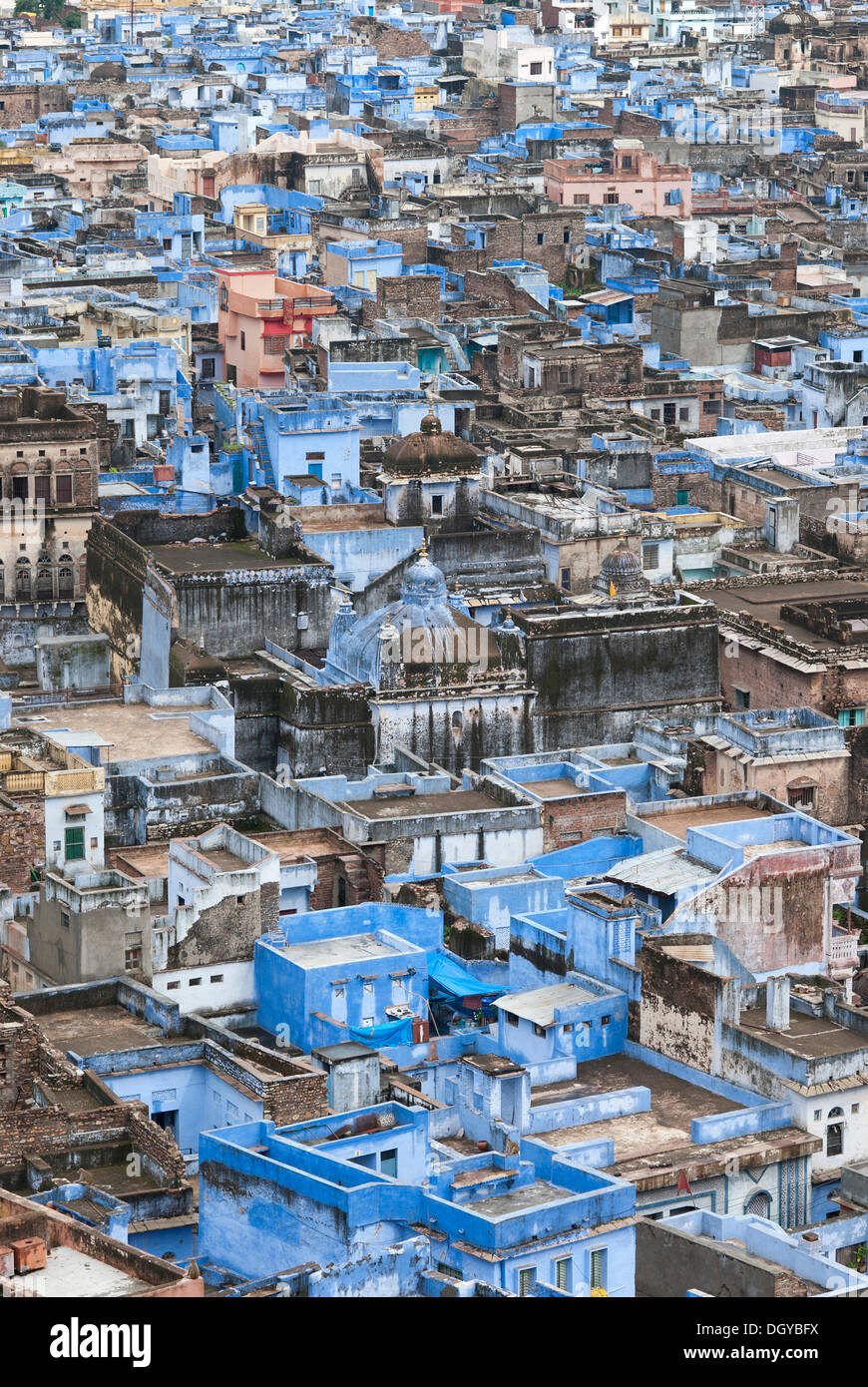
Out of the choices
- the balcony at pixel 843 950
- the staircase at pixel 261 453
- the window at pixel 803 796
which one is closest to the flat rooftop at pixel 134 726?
the window at pixel 803 796

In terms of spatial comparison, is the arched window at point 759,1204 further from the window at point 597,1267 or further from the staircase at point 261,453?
the staircase at point 261,453

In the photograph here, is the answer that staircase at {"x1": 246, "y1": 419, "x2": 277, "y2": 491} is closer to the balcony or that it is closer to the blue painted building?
the balcony

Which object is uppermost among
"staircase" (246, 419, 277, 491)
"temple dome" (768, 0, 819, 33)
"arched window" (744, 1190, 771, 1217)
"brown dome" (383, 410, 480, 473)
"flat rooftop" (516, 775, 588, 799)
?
"temple dome" (768, 0, 819, 33)

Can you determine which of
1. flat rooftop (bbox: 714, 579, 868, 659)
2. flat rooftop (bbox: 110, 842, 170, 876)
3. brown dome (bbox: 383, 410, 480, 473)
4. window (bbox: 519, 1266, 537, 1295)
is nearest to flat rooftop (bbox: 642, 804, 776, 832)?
flat rooftop (bbox: 714, 579, 868, 659)

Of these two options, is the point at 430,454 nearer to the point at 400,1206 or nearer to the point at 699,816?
the point at 699,816

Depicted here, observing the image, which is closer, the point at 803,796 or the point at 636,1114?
the point at 636,1114

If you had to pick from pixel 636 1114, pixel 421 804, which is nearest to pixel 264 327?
pixel 421 804
